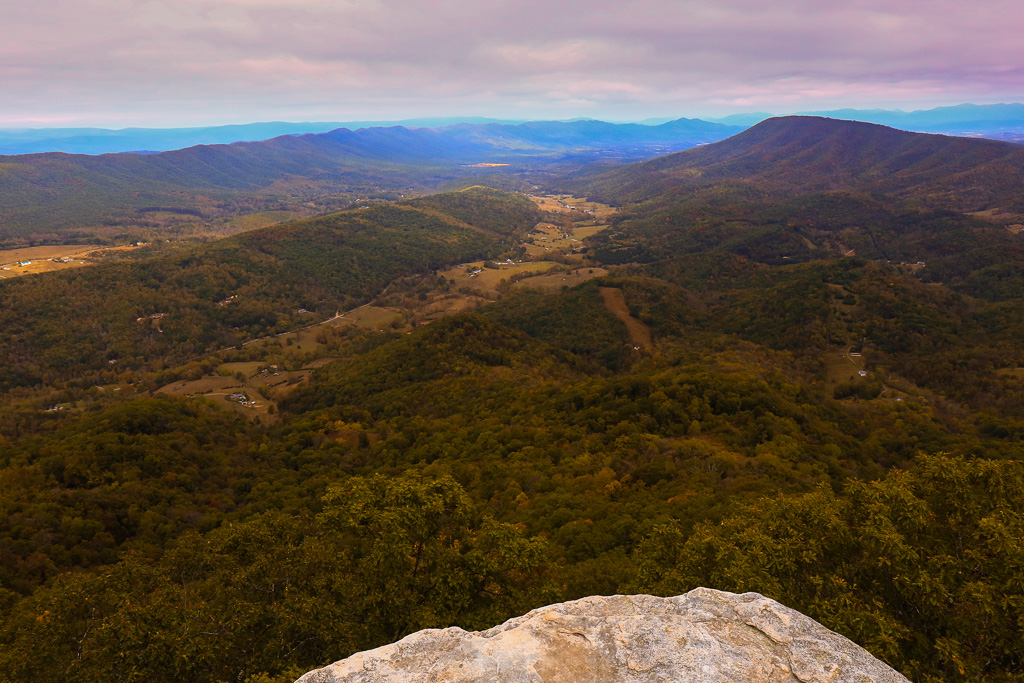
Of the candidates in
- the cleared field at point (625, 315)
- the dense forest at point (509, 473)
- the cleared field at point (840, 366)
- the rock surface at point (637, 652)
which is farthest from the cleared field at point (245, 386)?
the cleared field at point (840, 366)

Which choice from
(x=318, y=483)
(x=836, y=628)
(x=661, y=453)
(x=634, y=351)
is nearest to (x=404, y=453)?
Result: (x=318, y=483)

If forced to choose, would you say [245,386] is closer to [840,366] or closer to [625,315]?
[625,315]

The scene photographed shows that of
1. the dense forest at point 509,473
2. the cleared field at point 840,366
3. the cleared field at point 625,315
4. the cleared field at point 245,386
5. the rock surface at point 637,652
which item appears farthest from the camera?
the cleared field at point 625,315

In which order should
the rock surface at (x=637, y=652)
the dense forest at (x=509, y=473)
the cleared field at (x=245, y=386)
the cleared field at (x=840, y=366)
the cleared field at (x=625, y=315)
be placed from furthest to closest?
1. the cleared field at (x=625, y=315)
2. the cleared field at (x=245, y=386)
3. the cleared field at (x=840, y=366)
4. the dense forest at (x=509, y=473)
5. the rock surface at (x=637, y=652)

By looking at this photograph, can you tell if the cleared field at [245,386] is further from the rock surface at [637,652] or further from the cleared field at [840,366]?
the cleared field at [840,366]

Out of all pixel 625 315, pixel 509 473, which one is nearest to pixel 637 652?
pixel 509 473
